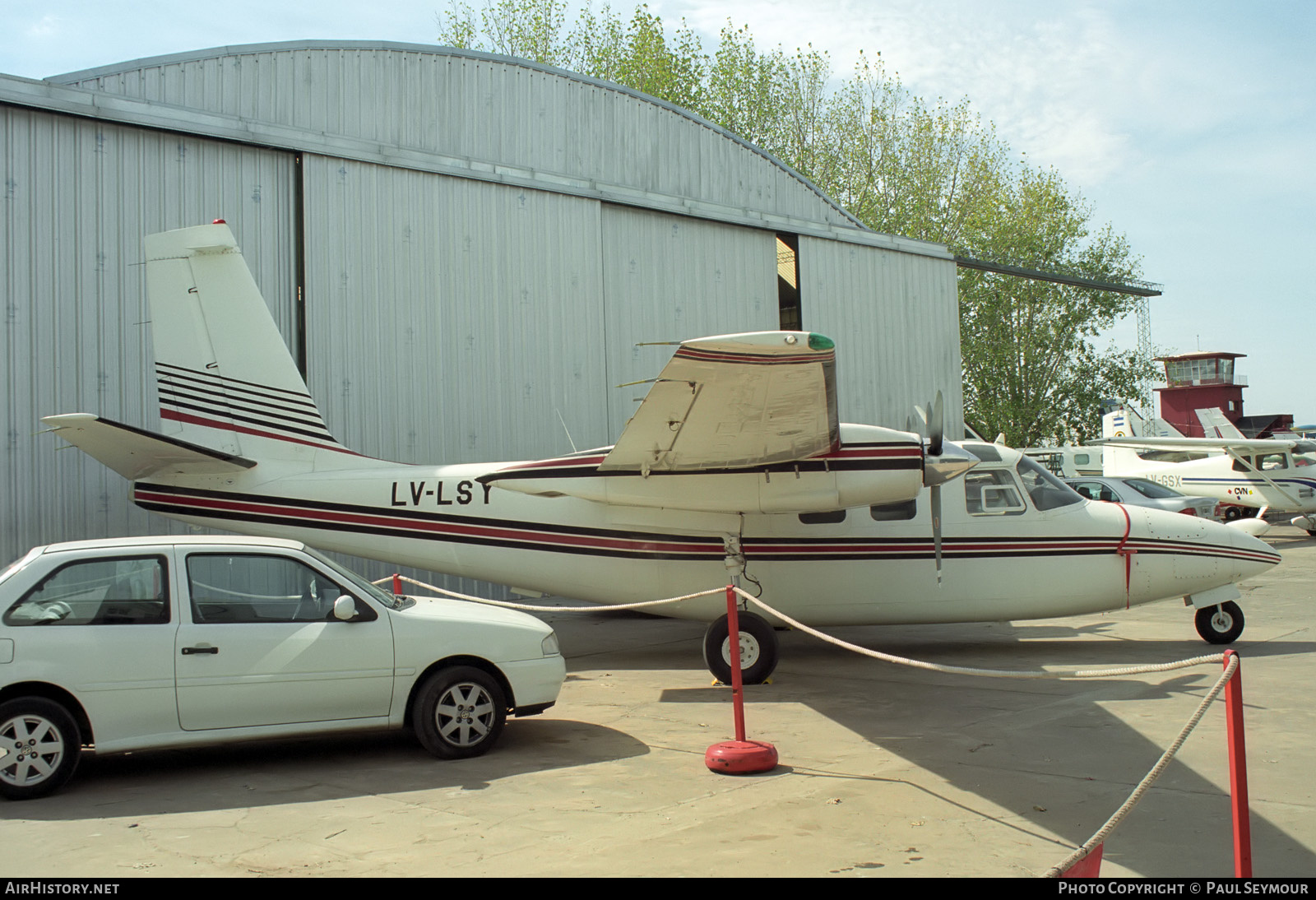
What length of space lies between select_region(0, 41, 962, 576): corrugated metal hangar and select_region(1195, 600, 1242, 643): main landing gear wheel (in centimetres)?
945

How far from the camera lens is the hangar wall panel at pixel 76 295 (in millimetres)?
11812

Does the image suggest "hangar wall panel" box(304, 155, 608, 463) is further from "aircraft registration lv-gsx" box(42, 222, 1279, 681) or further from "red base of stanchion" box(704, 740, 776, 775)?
"red base of stanchion" box(704, 740, 776, 775)

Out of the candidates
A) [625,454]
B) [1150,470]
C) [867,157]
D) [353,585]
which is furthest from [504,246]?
[867,157]

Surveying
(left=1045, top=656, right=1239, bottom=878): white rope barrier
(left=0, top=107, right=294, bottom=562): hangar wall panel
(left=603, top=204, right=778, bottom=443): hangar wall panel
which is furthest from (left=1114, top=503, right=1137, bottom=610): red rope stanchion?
(left=0, top=107, right=294, bottom=562): hangar wall panel

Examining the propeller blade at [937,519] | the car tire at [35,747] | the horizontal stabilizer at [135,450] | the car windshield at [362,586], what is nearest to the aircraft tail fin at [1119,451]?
the propeller blade at [937,519]

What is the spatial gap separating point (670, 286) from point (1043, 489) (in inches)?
352

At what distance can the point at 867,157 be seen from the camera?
4197cm

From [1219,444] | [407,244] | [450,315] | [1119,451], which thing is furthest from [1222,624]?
[1119,451]

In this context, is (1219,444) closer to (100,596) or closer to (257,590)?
(257,590)

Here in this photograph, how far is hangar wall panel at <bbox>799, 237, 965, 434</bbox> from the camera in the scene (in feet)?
65.9

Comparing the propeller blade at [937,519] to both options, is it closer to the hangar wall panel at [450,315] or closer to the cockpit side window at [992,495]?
the cockpit side window at [992,495]

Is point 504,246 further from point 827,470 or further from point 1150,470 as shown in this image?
point 1150,470

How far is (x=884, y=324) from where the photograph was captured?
21.2 metres

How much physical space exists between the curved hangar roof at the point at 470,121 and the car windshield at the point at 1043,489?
9330 mm
